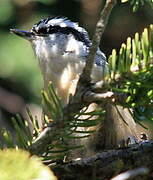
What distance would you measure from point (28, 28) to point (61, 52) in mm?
1888

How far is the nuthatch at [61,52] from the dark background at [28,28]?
1.25 m

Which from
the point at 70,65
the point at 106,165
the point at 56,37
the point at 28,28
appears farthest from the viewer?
the point at 28,28

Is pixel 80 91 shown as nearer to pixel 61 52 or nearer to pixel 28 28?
pixel 61 52

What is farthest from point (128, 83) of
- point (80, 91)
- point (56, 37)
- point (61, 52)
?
point (56, 37)

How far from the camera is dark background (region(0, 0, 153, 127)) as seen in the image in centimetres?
438

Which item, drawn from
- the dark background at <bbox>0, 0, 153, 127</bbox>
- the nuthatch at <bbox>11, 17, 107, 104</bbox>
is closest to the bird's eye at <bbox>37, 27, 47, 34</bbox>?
the nuthatch at <bbox>11, 17, 107, 104</bbox>

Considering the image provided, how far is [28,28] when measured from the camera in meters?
4.48

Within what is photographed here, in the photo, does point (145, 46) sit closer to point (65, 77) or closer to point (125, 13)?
point (65, 77)

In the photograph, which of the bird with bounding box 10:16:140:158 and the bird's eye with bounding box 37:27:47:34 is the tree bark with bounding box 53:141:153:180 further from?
the bird's eye with bounding box 37:27:47:34

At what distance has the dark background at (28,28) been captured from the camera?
4375 mm

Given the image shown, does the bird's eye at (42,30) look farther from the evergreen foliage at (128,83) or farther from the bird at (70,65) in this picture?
the evergreen foliage at (128,83)

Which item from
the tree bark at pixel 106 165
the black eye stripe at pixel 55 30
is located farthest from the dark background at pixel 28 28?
the tree bark at pixel 106 165

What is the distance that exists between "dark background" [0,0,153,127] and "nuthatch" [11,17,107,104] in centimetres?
125

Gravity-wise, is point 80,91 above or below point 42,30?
above
